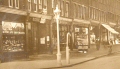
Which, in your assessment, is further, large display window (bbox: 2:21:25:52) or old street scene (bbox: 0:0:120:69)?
large display window (bbox: 2:21:25:52)

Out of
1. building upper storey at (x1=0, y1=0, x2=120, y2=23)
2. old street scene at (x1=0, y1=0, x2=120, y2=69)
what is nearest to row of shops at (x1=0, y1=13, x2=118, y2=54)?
old street scene at (x1=0, y1=0, x2=120, y2=69)

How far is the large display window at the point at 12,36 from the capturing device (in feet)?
65.2

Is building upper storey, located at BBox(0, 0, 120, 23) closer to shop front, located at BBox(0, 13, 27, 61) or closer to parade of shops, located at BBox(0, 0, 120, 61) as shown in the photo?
parade of shops, located at BBox(0, 0, 120, 61)

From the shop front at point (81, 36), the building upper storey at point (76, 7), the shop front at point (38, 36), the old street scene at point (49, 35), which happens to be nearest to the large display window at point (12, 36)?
the old street scene at point (49, 35)

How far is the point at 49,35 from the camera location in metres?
26.0

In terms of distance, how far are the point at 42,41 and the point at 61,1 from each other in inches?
234

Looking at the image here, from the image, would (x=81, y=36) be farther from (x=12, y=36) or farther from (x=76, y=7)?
(x=12, y=36)

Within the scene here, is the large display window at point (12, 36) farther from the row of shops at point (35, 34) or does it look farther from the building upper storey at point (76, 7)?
the building upper storey at point (76, 7)

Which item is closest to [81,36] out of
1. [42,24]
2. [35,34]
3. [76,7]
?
[42,24]

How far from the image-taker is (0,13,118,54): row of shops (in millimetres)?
20139

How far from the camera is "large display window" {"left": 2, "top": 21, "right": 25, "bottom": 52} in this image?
1988 centimetres

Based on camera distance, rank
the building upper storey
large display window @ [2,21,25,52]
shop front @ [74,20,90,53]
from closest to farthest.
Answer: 1. large display window @ [2,21,25,52]
2. the building upper storey
3. shop front @ [74,20,90,53]

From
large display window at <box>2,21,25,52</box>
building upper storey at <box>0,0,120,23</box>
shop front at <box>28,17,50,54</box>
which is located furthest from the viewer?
shop front at <box>28,17,50,54</box>

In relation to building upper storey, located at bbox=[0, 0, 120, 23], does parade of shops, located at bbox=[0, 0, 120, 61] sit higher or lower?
lower
